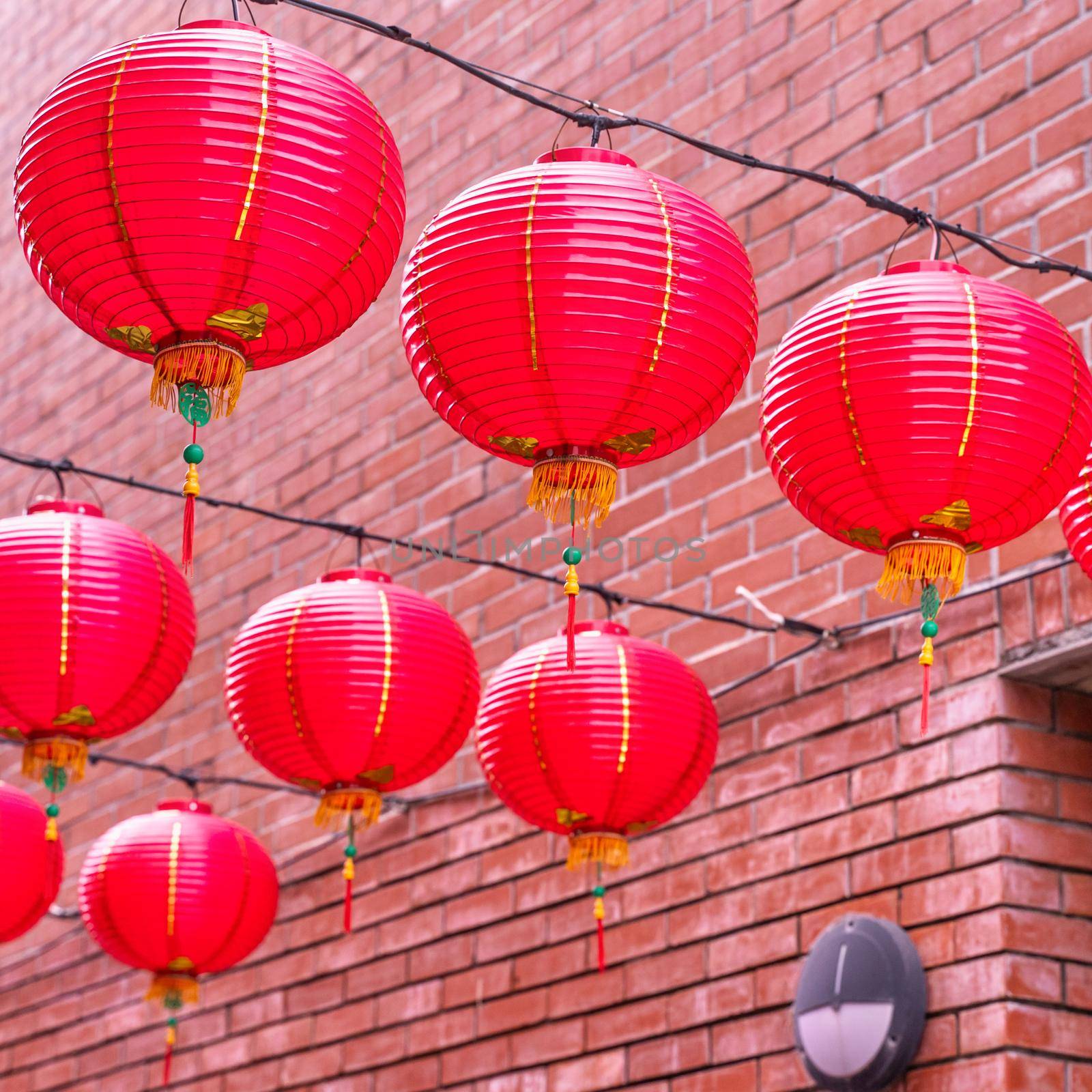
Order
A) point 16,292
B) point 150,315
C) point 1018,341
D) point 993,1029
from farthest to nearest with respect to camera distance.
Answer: point 16,292, point 993,1029, point 1018,341, point 150,315

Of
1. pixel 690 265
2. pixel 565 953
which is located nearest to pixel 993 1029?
pixel 565 953

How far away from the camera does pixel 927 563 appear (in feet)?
9.44

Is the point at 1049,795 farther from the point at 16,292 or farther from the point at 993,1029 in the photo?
the point at 16,292

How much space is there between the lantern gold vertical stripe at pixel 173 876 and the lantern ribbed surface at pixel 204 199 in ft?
6.25

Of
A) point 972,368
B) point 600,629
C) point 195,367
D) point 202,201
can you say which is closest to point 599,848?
point 600,629

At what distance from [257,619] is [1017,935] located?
61.3 inches

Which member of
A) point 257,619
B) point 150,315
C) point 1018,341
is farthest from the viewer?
point 257,619

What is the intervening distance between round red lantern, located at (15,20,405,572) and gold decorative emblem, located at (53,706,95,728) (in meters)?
1.02

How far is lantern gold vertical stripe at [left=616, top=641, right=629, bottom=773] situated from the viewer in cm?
361

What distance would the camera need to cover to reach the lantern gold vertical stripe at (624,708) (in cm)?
361

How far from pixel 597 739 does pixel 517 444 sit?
93cm

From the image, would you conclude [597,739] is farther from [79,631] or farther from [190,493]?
[190,493]

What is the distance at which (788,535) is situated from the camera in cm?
441

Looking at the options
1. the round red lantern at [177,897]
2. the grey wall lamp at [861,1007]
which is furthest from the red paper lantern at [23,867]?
the grey wall lamp at [861,1007]
